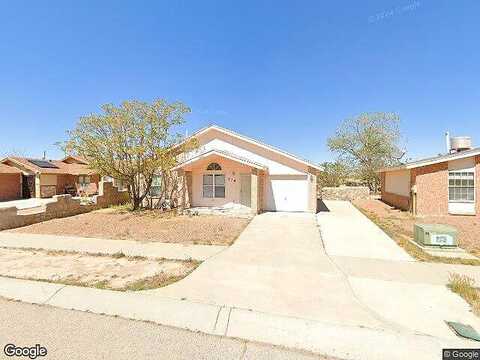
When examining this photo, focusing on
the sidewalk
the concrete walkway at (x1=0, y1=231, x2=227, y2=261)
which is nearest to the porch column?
the concrete walkway at (x1=0, y1=231, x2=227, y2=261)

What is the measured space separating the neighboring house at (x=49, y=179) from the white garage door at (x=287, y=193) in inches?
662

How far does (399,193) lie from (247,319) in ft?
60.7

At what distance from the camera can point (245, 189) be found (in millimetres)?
15375

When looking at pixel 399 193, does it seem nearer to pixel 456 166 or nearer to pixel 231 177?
pixel 456 166

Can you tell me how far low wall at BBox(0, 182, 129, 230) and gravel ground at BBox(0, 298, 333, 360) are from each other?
8992 millimetres

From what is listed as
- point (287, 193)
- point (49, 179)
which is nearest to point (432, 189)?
point (287, 193)

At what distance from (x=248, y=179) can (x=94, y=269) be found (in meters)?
10.5

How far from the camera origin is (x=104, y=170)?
14352 millimetres

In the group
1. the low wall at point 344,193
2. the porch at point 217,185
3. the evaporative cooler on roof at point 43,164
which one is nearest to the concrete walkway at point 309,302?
the porch at point 217,185

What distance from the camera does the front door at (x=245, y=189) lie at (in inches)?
601

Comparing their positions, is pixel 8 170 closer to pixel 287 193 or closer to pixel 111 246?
pixel 111 246

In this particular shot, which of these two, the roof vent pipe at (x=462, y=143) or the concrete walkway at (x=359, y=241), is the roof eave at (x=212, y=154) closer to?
the concrete walkway at (x=359, y=241)

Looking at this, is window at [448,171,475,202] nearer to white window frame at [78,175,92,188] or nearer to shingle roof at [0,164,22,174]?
white window frame at [78,175,92,188]

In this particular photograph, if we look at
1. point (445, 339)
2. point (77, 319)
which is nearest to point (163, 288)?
point (77, 319)
